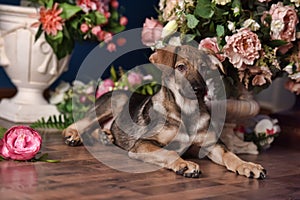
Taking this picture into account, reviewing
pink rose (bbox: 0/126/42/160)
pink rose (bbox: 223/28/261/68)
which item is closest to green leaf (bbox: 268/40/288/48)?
pink rose (bbox: 223/28/261/68)

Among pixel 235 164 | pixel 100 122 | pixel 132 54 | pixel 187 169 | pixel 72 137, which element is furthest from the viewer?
pixel 132 54

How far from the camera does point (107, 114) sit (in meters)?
2.85

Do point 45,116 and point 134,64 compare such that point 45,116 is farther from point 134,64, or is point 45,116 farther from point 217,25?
point 217,25

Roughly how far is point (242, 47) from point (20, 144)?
3.12 ft

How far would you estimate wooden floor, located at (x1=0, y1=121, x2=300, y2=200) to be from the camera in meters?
1.98

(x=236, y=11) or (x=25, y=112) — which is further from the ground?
(x=236, y=11)

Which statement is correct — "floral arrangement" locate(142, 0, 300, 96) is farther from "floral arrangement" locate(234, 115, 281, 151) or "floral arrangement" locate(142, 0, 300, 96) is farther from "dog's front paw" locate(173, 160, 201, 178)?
"dog's front paw" locate(173, 160, 201, 178)

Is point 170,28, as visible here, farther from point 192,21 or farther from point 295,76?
point 295,76

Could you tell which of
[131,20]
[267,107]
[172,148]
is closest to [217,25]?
[172,148]

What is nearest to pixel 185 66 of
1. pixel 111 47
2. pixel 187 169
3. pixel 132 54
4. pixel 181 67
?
pixel 181 67

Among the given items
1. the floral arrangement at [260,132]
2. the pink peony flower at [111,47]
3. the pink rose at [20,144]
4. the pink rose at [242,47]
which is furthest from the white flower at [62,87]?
the pink rose at [242,47]

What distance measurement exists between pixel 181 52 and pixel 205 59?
Result: 0.33ft

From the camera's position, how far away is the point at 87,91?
345 centimetres

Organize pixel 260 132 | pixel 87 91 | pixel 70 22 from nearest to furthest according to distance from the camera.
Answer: pixel 260 132, pixel 70 22, pixel 87 91
